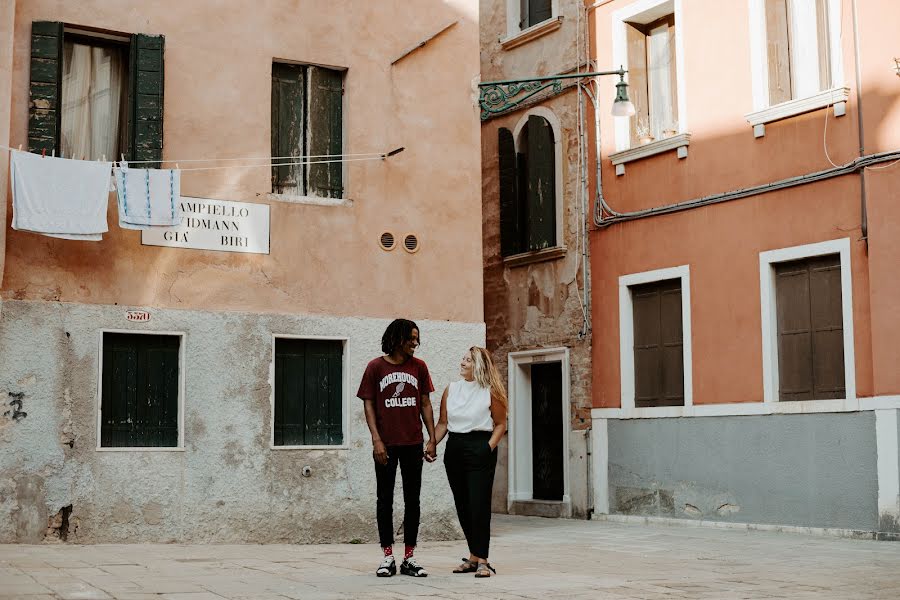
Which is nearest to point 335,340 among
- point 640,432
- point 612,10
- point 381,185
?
point 381,185

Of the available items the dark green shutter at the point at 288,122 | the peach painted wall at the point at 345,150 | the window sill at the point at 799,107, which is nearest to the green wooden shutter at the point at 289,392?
the peach painted wall at the point at 345,150

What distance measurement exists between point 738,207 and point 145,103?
7121 millimetres

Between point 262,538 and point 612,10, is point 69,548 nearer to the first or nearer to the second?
point 262,538

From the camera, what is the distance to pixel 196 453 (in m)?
11.9

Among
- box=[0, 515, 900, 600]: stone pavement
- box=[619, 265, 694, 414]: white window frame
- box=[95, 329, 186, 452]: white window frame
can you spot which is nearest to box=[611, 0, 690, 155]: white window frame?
box=[619, 265, 694, 414]: white window frame

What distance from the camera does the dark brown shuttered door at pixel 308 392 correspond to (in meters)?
12.6

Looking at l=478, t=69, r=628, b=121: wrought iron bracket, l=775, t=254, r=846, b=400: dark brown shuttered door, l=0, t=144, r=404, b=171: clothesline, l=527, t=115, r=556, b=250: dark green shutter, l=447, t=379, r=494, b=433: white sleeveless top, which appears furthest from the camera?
l=478, t=69, r=628, b=121: wrought iron bracket

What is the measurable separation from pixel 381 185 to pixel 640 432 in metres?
5.20

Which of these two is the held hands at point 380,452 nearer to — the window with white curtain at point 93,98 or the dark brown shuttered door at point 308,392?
the dark brown shuttered door at point 308,392

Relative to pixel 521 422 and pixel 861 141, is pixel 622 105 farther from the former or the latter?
pixel 521 422

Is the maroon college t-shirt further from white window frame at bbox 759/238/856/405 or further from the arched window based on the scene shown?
the arched window

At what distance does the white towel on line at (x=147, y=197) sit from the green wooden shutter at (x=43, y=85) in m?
0.71

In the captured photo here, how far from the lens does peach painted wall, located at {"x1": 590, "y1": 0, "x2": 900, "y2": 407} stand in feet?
43.1

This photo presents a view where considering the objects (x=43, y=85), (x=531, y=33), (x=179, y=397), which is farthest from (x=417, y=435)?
(x=531, y=33)
